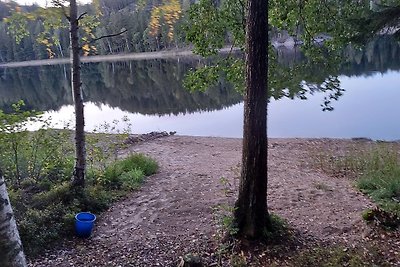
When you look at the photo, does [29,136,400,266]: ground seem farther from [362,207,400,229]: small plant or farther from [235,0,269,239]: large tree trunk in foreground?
[235,0,269,239]: large tree trunk in foreground

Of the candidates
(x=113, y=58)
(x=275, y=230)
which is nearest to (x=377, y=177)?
(x=275, y=230)

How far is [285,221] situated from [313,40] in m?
2.77

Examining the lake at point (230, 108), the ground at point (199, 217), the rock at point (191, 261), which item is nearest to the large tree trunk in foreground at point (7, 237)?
the rock at point (191, 261)

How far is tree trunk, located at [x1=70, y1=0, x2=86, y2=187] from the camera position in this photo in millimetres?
6371

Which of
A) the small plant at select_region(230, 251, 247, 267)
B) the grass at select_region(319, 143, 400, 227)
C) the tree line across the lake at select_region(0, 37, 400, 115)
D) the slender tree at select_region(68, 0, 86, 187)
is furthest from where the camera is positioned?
the tree line across the lake at select_region(0, 37, 400, 115)

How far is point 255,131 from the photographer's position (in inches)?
185

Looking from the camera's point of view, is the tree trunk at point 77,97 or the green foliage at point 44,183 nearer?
the green foliage at point 44,183

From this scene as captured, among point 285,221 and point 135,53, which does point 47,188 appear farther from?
point 135,53

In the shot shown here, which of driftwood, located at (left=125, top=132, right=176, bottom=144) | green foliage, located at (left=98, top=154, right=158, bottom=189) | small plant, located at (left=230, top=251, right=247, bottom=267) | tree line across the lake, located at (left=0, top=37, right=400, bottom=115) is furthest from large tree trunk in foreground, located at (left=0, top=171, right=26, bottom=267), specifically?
tree line across the lake, located at (left=0, top=37, right=400, bottom=115)

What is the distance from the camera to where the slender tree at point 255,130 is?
449 cm

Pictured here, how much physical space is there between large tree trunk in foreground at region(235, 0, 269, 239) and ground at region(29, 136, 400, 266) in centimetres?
47

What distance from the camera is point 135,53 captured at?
74375 mm

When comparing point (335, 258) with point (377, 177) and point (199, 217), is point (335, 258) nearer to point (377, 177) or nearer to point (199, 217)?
point (199, 217)

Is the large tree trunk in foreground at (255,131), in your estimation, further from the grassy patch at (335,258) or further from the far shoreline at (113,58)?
the far shoreline at (113,58)
